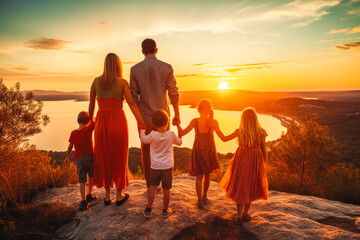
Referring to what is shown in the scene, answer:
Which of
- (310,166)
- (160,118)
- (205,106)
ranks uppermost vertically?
(205,106)

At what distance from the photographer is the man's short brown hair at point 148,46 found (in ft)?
11.9

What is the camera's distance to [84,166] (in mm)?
3744

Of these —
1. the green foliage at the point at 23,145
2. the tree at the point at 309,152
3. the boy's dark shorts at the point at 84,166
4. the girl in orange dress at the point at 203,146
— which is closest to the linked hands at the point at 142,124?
the girl in orange dress at the point at 203,146

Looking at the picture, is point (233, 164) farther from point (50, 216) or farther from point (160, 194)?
point (50, 216)

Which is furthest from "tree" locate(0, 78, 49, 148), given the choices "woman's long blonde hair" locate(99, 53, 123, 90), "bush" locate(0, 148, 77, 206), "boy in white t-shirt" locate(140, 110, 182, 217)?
"boy in white t-shirt" locate(140, 110, 182, 217)

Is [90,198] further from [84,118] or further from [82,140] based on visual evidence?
[84,118]

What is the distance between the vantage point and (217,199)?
14.5 ft

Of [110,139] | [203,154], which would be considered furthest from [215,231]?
[110,139]

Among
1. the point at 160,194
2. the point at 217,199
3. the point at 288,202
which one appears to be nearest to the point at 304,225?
the point at 288,202

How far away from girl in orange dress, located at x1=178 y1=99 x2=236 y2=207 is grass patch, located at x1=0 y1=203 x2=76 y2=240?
7.61 feet

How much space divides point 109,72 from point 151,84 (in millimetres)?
719

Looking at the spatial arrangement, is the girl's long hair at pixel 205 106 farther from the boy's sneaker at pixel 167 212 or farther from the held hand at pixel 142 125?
the boy's sneaker at pixel 167 212

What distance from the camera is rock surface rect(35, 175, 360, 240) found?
2.88m

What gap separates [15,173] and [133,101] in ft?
14.0
